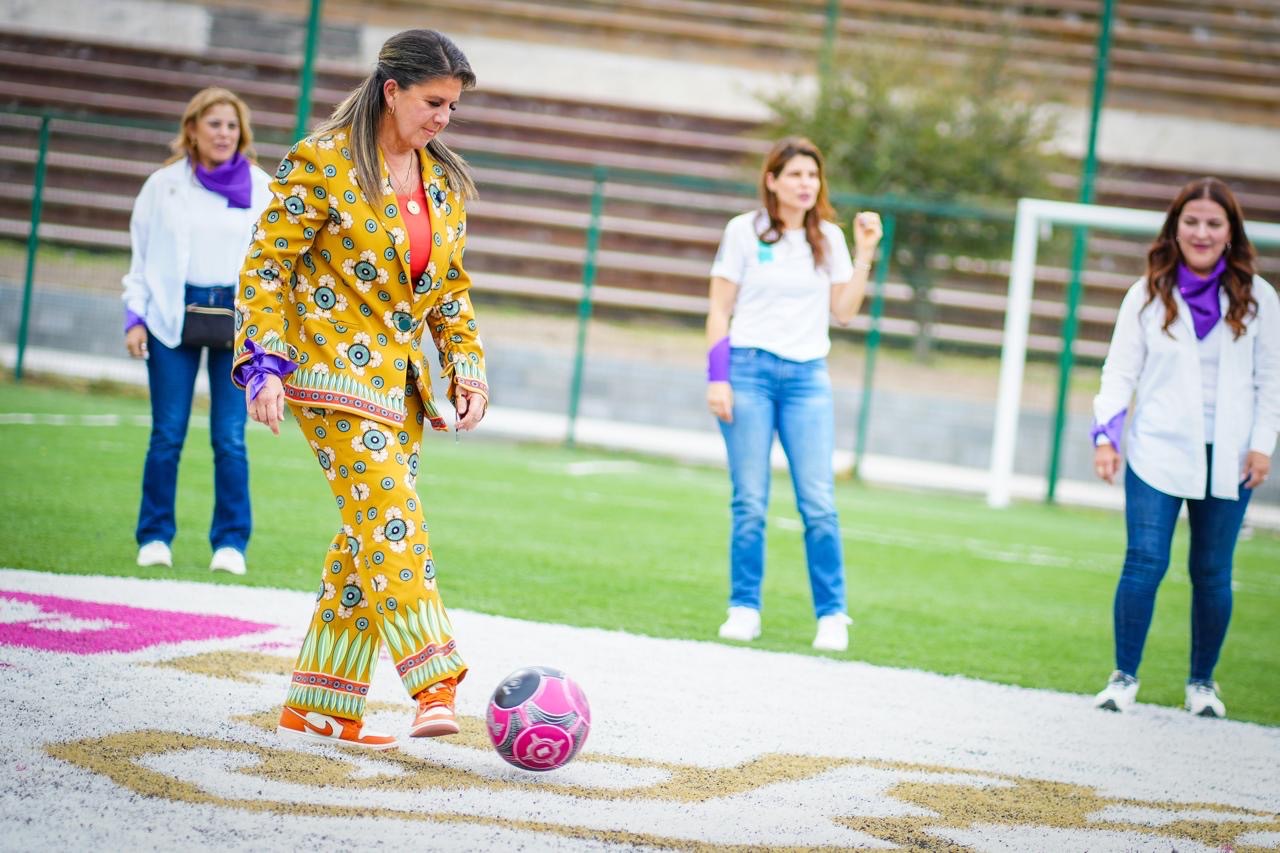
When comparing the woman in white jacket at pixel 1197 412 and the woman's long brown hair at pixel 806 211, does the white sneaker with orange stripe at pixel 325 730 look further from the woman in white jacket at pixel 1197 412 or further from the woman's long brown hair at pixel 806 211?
the woman's long brown hair at pixel 806 211

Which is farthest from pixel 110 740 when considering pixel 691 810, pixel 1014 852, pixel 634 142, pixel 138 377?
pixel 634 142

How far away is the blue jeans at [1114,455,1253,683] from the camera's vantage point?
565 centimetres

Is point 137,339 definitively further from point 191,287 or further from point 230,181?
point 230,181

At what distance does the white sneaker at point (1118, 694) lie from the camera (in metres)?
5.61

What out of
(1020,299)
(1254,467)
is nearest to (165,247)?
(1254,467)

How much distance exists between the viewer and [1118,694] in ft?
18.4

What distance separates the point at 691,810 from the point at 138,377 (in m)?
13.5

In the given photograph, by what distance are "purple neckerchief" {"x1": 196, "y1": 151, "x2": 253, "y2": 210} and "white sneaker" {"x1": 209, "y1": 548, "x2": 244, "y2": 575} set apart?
1.54 m

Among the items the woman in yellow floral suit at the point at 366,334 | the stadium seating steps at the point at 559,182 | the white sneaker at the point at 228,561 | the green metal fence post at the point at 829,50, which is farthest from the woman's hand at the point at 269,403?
the green metal fence post at the point at 829,50

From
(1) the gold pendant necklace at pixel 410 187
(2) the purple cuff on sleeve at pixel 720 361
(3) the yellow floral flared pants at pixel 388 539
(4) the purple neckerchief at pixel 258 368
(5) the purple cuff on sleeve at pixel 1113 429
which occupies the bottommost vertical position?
(3) the yellow floral flared pants at pixel 388 539

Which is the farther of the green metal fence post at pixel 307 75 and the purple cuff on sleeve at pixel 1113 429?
the green metal fence post at pixel 307 75

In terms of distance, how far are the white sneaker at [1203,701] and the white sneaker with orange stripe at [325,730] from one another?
326cm

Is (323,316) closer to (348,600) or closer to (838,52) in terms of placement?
(348,600)

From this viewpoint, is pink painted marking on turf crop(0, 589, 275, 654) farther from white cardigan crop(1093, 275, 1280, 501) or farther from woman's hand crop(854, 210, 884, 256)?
white cardigan crop(1093, 275, 1280, 501)
